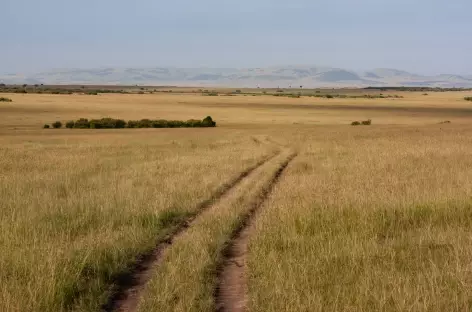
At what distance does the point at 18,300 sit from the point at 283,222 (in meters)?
5.64

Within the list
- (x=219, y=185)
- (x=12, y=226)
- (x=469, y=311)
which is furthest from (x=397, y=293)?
(x=219, y=185)

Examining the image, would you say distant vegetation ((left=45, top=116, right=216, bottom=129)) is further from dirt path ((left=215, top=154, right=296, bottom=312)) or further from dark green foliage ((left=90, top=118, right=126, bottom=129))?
dirt path ((left=215, top=154, right=296, bottom=312))

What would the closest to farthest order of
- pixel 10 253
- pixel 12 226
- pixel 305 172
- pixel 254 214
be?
1. pixel 10 253
2. pixel 12 226
3. pixel 254 214
4. pixel 305 172

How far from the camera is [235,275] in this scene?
28.8ft

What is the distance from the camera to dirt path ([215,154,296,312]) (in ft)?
24.8

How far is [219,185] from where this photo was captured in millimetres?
17703

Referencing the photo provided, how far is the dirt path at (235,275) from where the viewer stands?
7559 mm

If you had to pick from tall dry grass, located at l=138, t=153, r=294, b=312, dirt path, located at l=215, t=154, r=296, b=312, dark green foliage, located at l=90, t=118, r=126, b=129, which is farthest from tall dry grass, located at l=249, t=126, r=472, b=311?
dark green foliage, located at l=90, t=118, r=126, b=129

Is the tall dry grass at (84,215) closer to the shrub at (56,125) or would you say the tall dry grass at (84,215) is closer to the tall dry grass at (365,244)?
the tall dry grass at (365,244)

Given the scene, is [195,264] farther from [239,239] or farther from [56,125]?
[56,125]

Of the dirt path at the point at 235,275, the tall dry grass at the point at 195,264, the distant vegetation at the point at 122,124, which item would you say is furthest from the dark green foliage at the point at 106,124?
the dirt path at the point at 235,275

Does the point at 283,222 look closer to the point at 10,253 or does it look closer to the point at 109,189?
the point at 10,253

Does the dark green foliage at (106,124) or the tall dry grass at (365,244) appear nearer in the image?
the tall dry grass at (365,244)

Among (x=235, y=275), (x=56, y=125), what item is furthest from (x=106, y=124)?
(x=235, y=275)
